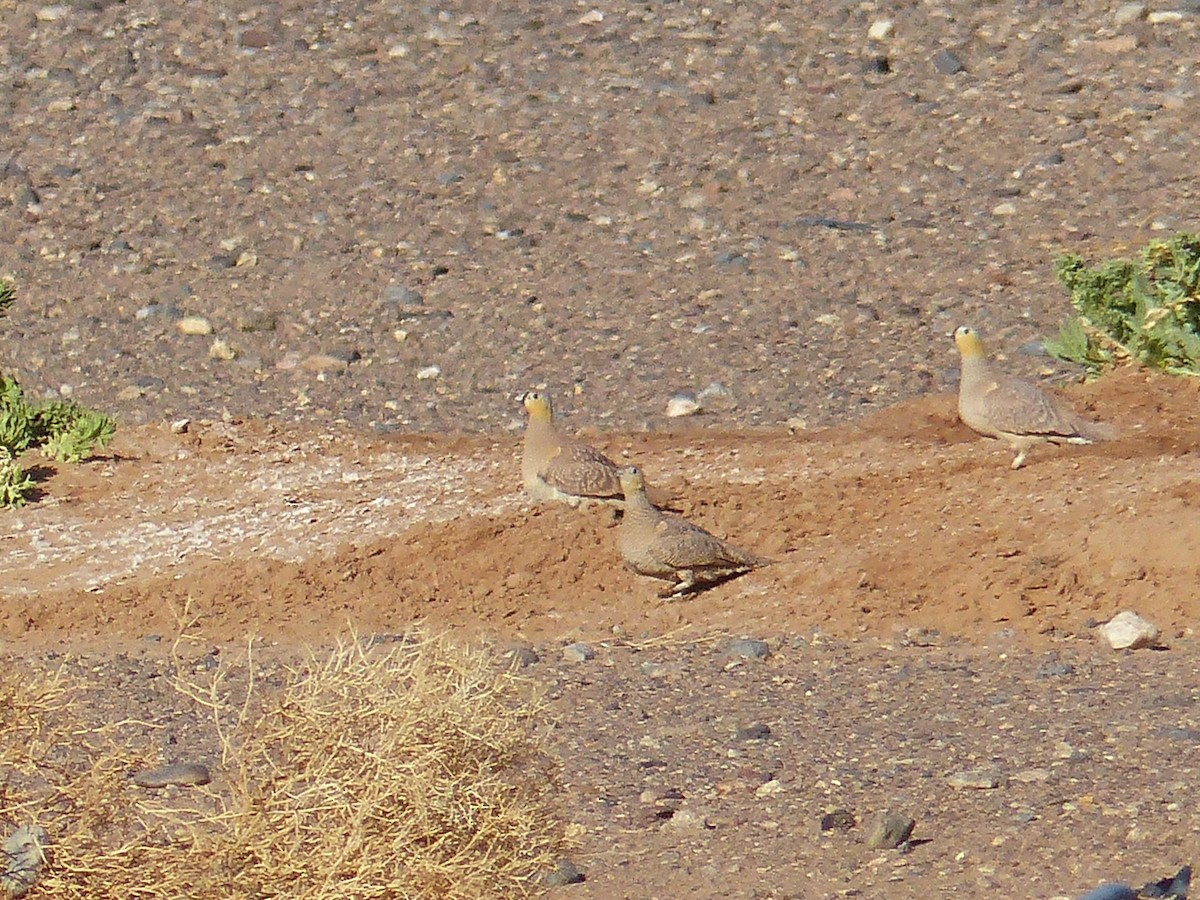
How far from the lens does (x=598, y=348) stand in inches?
424

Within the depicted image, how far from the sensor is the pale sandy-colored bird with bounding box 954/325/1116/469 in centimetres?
817

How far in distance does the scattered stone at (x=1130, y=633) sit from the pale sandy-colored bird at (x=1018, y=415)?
1.72 metres

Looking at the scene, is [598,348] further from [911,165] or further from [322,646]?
[322,646]

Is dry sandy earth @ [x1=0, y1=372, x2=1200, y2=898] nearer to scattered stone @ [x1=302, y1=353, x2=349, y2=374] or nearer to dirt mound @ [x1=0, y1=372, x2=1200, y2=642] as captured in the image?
dirt mound @ [x1=0, y1=372, x2=1200, y2=642]

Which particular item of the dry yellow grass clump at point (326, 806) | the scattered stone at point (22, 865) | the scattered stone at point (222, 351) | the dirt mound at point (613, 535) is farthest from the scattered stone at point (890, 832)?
the scattered stone at point (222, 351)

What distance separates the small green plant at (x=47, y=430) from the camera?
934cm

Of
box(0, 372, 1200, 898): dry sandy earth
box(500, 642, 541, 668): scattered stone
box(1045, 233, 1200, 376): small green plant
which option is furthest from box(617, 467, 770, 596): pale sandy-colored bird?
box(1045, 233, 1200, 376): small green plant

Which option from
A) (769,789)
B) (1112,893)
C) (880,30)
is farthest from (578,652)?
(880,30)

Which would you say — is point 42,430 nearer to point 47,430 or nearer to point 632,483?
point 47,430

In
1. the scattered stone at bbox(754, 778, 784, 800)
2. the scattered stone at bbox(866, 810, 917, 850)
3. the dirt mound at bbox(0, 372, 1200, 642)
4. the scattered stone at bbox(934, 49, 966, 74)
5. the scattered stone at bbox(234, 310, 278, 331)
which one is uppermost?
the scattered stone at bbox(934, 49, 966, 74)

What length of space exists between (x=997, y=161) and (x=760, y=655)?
274 inches

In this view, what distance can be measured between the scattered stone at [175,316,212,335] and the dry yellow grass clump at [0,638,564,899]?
6.99 meters

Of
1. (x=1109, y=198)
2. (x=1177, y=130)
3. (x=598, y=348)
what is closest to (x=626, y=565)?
(x=598, y=348)

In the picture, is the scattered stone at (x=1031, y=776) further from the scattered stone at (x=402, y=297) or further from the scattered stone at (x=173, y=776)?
the scattered stone at (x=402, y=297)
